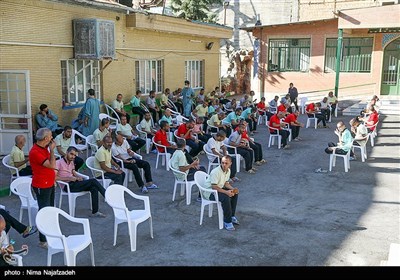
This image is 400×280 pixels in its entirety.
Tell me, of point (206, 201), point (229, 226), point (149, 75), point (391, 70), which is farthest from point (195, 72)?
point (229, 226)

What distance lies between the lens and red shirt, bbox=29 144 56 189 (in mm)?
6289

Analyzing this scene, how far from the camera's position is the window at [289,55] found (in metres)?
25.2

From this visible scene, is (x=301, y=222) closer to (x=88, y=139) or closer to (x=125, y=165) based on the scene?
(x=125, y=165)

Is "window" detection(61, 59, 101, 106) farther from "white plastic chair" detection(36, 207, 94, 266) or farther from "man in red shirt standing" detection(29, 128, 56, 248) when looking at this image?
"white plastic chair" detection(36, 207, 94, 266)

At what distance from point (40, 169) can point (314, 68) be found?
20898 millimetres

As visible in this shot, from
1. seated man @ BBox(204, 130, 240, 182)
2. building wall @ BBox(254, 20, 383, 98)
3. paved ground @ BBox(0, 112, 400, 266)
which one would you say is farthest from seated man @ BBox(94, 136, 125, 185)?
building wall @ BBox(254, 20, 383, 98)

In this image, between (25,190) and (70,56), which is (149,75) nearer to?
(70,56)

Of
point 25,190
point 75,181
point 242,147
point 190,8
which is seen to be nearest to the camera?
point 25,190

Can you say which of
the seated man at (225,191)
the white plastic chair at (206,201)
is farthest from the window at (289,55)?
the seated man at (225,191)

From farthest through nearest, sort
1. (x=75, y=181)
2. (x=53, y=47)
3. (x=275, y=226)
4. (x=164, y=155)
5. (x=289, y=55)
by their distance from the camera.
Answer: (x=289, y=55) < (x=53, y=47) < (x=164, y=155) < (x=75, y=181) < (x=275, y=226)

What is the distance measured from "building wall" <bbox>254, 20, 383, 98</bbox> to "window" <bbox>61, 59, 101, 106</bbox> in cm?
1380

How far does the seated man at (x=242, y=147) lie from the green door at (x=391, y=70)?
14959 mm

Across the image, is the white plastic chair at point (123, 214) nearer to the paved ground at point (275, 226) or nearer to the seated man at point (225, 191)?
the paved ground at point (275, 226)

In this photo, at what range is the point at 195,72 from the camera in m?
22.1
